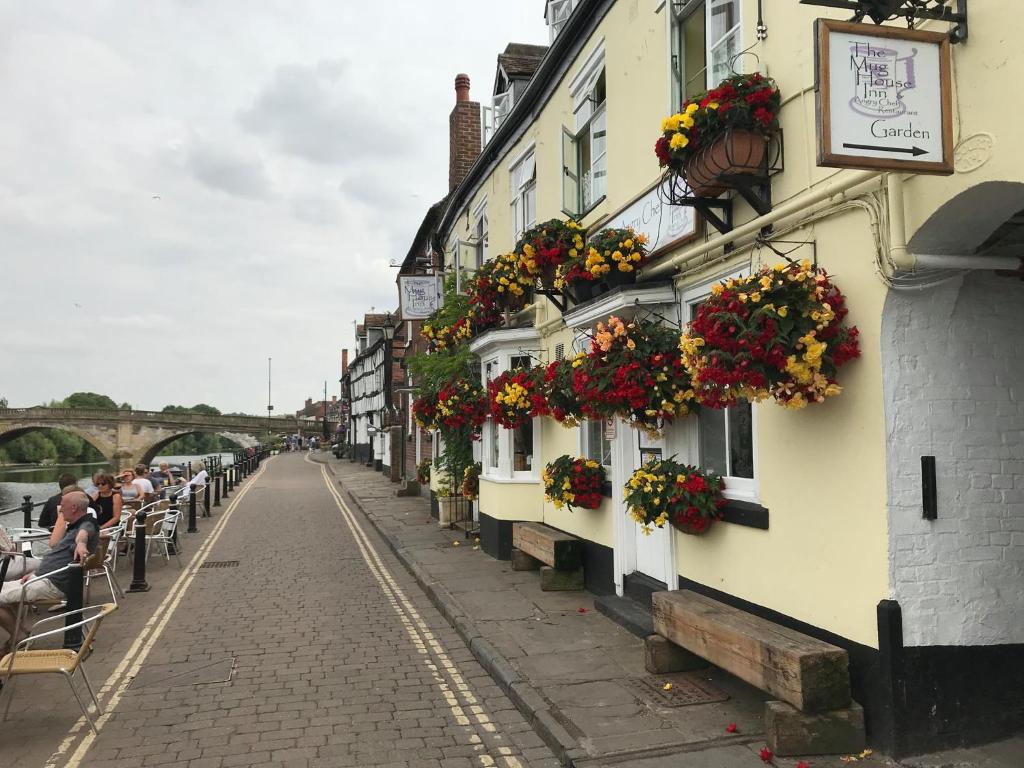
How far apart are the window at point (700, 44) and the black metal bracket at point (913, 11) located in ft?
7.27

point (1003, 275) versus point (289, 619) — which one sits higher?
point (1003, 275)

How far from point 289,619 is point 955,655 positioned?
6.50 meters

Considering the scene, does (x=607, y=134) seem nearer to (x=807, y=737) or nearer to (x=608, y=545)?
(x=608, y=545)

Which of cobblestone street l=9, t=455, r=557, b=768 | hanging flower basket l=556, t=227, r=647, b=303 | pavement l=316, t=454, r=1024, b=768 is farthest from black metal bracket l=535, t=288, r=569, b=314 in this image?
cobblestone street l=9, t=455, r=557, b=768

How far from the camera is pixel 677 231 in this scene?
21.9 feet

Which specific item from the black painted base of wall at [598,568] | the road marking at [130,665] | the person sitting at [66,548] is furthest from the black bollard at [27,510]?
the black painted base of wall at [598,568]

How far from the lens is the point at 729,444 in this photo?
6062 millimetres

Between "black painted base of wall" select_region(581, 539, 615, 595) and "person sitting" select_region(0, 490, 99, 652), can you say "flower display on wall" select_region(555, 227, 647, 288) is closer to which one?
"black painted base of wall" select_region(581, 539, 615, 595)

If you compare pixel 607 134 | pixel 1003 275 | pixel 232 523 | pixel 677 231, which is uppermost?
pixel 607 134

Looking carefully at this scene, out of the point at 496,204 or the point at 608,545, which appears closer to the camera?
the point at 608,545

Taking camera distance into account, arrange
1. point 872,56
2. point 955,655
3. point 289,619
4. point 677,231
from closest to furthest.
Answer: point 872,56, point 955,655, point 677,231, point 289,619

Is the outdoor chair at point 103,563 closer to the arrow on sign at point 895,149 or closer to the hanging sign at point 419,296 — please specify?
the arrow on sign at point 895,149

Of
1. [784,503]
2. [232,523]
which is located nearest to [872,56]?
[784,503]

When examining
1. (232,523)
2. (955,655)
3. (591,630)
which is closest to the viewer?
(955,655)
